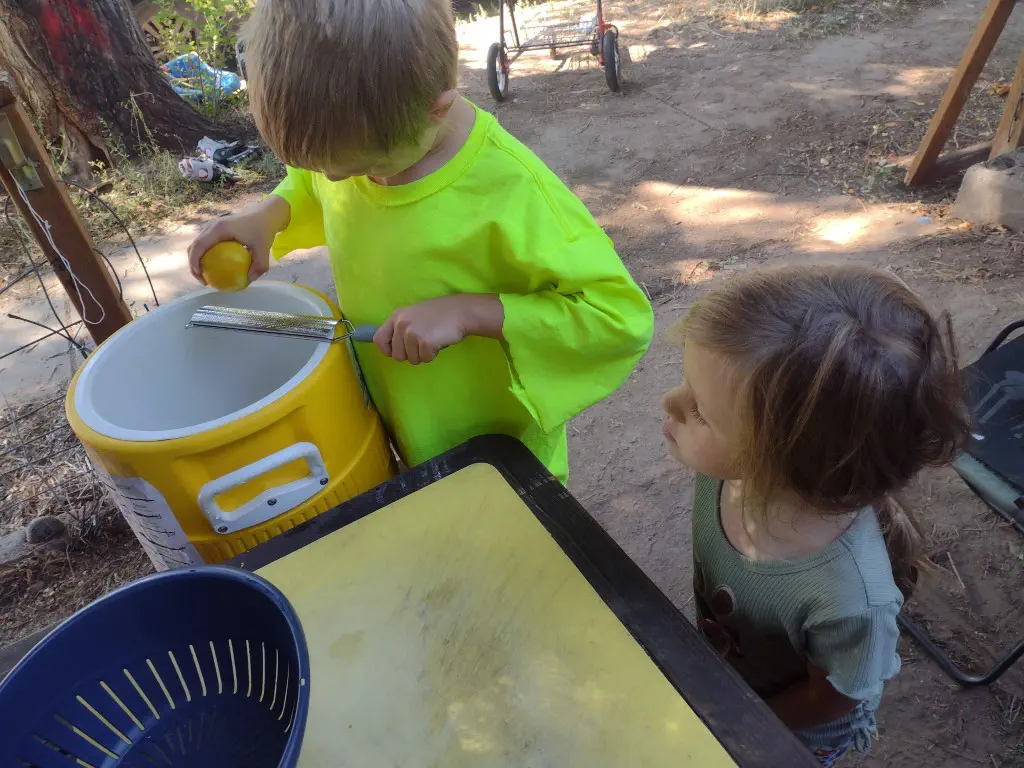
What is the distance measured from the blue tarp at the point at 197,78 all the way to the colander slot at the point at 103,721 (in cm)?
476

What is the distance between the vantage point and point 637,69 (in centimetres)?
473

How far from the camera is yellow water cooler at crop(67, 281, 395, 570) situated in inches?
30.8

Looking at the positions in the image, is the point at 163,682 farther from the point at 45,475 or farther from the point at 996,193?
the point at 996,193

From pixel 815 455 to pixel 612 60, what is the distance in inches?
161

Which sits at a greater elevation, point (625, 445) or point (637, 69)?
point (637, 69)

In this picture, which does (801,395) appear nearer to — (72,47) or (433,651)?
(433,651)

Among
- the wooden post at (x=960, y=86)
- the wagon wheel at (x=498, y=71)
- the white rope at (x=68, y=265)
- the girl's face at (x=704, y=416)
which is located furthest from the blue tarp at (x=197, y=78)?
the girl's face at (x=704, y=416)

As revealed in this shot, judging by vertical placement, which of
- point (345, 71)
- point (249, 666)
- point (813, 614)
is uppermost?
point (345, 71)

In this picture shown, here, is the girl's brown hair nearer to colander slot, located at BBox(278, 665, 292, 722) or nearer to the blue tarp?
colander slot, located at BBox(278, 665, 292, 722)

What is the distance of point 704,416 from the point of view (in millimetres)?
811

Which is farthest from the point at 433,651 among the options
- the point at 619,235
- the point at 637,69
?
the point at 637,69

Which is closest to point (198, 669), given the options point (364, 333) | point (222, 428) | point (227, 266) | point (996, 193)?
point (222, 428)

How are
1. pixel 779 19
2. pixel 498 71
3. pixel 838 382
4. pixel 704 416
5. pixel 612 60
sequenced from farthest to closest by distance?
pixel 779 19 → pixel 498 71 → pixel 612 60 → pixel 704 416 → pixel 838 382

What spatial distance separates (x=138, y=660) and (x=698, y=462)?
0.58 m
